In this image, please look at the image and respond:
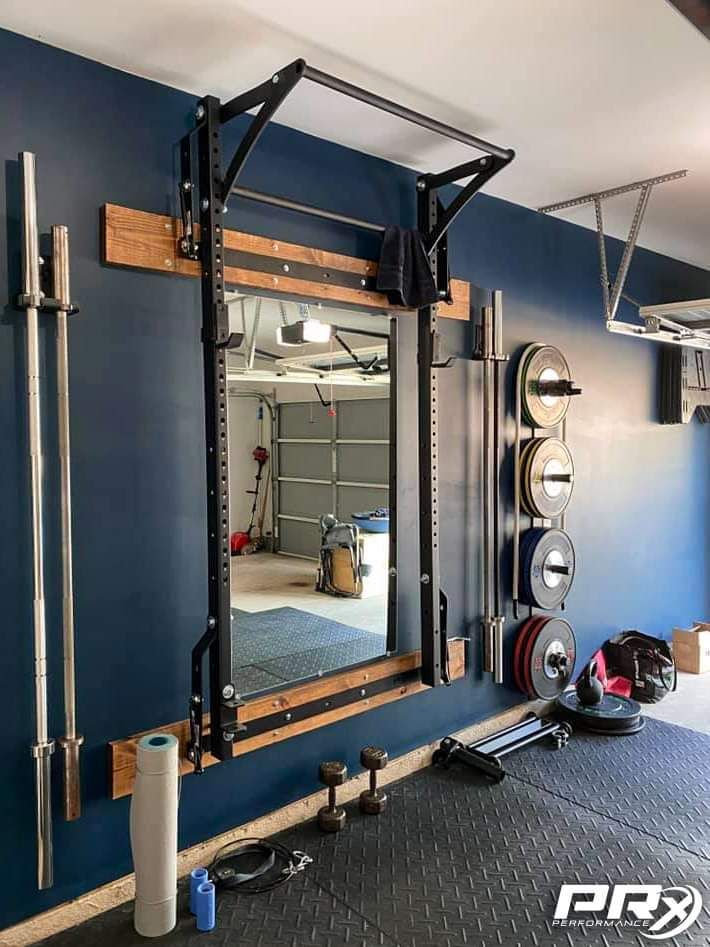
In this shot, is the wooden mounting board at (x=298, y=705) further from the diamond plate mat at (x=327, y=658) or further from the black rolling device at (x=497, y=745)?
the black rolling device at (x=497, y=745)

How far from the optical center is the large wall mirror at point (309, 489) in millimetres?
2744

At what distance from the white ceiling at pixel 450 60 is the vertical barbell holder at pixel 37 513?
527 millimetres

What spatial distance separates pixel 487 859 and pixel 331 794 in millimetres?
604

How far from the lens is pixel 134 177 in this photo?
2354 millimetres

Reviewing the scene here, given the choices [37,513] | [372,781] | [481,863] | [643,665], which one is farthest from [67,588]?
[643,665]

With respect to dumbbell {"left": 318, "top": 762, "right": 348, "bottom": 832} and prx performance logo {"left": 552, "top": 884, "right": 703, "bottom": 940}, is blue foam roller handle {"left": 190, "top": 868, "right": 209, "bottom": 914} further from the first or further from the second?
prx performance logo {"left": 552, "top": 884, "right": 703, "bottom": 940}

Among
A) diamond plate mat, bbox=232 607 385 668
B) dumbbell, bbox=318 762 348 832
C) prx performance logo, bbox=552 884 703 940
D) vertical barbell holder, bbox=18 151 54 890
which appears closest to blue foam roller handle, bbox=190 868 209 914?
vertical barbell holder, bbox=18 151 54 890

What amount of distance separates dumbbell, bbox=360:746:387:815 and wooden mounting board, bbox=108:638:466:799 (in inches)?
6.4

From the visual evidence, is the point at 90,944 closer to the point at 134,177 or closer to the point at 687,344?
the point at 134,177

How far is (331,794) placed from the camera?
108 inches

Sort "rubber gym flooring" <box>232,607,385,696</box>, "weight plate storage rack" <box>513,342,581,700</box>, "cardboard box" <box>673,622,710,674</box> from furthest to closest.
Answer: "cardboard box" <box>673,622,710,674</box>
"weight plate storage rack" <box>513,342,581,700</box>
"rubber gym flooring" <box>232,607,385,696</box>

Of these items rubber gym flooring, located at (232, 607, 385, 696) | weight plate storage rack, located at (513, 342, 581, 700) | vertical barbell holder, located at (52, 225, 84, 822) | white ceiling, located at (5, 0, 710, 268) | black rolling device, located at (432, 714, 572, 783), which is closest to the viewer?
white ceiling, located at (5, 0, 710, 268)

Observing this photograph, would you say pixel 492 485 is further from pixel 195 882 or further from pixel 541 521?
pixel 195 882

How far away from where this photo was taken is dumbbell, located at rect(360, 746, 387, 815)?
9.29 feet
